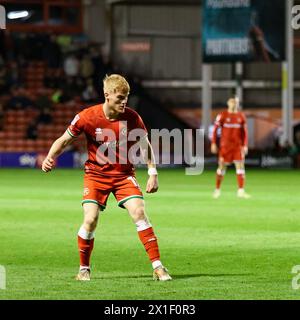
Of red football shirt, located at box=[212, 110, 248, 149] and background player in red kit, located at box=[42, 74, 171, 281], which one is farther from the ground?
background player in red kit, located at box=[42, 74, 171, 281]

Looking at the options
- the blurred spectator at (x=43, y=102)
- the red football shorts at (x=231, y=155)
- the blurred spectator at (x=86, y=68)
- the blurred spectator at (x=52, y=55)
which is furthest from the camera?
the blurred spectator at (x=52, y=55)

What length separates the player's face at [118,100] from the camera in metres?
11.4

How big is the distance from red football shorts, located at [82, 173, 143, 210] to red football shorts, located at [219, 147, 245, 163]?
1378 cm

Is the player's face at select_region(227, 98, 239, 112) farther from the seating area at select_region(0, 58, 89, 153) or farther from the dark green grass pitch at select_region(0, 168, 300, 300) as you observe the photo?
the seating area at select_region(0, 58, 89, 153)

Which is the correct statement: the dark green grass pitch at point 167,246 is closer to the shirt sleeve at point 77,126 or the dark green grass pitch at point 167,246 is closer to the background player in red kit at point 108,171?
the background player in red kit at point 108,171

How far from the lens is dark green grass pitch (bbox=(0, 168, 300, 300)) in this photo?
11.0m

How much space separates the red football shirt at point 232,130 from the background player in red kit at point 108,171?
44.3ft

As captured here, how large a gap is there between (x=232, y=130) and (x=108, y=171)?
1401 cm

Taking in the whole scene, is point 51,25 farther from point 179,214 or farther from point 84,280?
point 84,280
